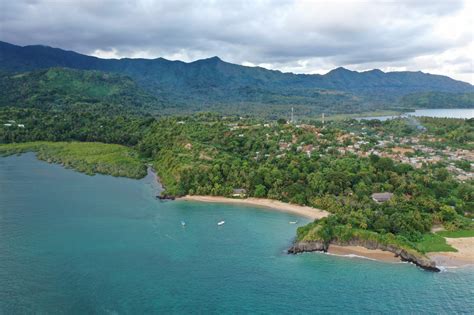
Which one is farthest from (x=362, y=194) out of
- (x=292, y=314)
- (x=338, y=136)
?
(x=338, y=136)

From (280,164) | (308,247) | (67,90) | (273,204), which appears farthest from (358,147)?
(67,90)

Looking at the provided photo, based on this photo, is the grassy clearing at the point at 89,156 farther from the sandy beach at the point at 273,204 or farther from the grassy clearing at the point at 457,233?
the grassy clearing at the point at 457,233

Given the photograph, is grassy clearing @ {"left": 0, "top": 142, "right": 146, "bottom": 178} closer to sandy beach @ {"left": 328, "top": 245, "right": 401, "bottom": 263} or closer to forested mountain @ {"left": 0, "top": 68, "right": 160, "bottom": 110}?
sandy beach @ {"left": 328, "top": 245, "right": 401, "bottom": 263}

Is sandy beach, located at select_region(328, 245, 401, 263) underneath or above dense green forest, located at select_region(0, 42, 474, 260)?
underneath

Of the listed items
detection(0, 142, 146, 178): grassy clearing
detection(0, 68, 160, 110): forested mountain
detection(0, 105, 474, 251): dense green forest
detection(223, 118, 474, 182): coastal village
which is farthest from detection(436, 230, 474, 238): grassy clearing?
detection(0, 68, 160, 110): forested mountain

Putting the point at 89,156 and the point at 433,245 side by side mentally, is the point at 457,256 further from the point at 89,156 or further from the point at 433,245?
the point at 89,156

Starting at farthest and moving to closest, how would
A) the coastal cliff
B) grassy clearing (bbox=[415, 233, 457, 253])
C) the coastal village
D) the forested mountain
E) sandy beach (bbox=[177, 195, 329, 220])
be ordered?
the forested mountain
the coastal village
sandy beach (bbox=[177, 195, 329, 220])
grassy clearing (bbox=[415, 233, 457, 253])
the coastal cliff

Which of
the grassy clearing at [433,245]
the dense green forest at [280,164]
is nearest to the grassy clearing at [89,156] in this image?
the dense green forest at [280,164]
